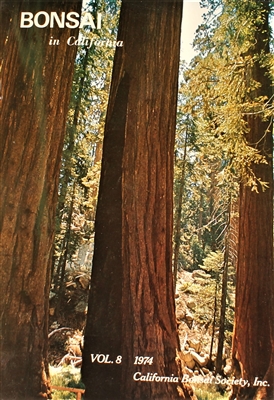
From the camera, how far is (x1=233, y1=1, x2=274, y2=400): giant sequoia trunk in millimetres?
2025

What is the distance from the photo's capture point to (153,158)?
1.95 meters

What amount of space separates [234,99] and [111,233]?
137 cm

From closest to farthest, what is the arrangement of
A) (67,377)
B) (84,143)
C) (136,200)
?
(67,377)
(136,200)
(84,143)

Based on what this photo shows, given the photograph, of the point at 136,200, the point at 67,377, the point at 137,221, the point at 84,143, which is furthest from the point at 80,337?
the point at 84,143

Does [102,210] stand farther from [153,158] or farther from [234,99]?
[234,99]

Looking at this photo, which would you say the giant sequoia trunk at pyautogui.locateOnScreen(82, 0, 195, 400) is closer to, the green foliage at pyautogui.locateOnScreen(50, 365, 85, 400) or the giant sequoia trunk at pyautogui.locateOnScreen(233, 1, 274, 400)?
the green foliage at pyautogui.locateOnScreen(50, 365, 85, 400)

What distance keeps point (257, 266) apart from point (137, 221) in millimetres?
983

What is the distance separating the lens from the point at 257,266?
2.20 m

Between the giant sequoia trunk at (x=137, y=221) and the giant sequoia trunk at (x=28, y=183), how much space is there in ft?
0.99

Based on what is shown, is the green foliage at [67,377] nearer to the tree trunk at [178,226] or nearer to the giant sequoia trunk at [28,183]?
the giant sequoia trunk at [28,183]

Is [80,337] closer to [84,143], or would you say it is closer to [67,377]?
[67,377]

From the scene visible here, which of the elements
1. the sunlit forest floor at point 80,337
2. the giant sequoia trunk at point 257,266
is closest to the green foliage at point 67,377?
the sunlit forest floor at point 80,337

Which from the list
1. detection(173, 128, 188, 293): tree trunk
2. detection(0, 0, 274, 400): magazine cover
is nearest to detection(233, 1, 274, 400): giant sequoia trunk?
detection(0, 0, 274, 400): magazine cover

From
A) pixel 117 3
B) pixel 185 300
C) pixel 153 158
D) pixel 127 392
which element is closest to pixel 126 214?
pixel 153 158
